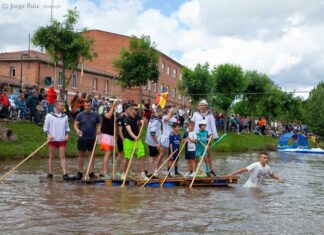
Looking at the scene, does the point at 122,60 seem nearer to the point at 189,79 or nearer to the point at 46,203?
the point at 189,79

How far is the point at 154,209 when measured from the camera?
30.0 feet

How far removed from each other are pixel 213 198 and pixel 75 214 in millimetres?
3480

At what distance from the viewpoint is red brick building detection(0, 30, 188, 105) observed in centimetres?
5050

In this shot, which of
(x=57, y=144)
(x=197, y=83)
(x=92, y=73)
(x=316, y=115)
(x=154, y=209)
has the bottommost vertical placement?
(x=154, y=209)

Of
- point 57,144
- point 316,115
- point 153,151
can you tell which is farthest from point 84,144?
point 316,115

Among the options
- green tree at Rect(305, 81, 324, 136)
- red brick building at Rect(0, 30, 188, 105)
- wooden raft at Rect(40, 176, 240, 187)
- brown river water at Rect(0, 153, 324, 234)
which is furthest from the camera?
green tree at Rect(305, 81, 324, 136)

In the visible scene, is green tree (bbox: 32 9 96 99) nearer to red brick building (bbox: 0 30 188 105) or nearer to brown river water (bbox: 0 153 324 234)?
red brick building (bbox: 0 30 188 105)

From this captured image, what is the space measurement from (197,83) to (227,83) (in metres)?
3.27

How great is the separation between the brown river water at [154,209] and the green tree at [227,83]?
122ft

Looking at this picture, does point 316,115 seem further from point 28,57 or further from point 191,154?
point 191,154

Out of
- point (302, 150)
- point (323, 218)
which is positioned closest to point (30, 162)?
point (323, 218)

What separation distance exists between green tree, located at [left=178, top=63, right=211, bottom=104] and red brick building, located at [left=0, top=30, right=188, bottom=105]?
6219 mm

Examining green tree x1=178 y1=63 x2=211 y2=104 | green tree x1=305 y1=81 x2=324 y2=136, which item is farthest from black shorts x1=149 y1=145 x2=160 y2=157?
green tree x1=305 y1=81 x2=324 y2=136

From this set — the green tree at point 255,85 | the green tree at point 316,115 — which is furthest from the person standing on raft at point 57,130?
the green tree at point 316,115
